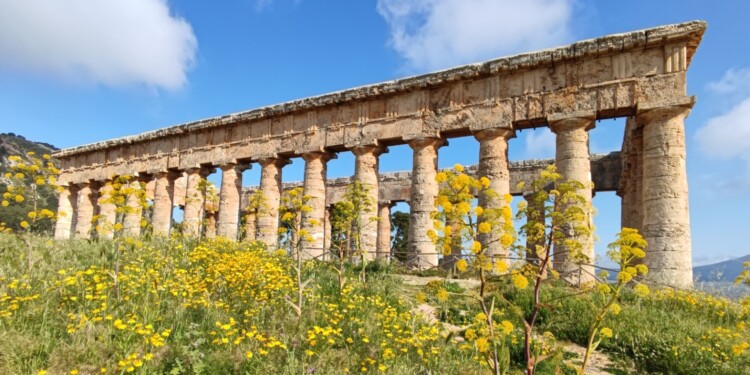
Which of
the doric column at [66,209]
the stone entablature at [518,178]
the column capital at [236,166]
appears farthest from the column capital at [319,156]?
the doric column at [66,209]

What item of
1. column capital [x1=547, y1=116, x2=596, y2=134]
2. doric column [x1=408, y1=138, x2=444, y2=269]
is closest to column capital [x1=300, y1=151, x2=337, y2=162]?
doric column [x1=408, y1=138, x2=444, y2=269]

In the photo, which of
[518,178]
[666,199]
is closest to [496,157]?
[666,199]

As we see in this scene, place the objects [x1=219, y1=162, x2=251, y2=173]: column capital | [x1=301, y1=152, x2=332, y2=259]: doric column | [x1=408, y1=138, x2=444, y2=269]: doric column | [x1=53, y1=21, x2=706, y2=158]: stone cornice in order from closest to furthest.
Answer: [x1=53, y1=21, x2=706, y2=158]: stone cornice, [x1=408, y1=138, x2=444, y2=269]: doric column, [x1=301, y1=152, x2=332, y2=259]: doric column, [x1=219, y1=162, x2=251, y2=173]: column capital

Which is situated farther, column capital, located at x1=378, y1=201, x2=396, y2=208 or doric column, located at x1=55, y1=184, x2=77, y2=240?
doric column, located at x1=55, y1=184, x2=77, y2=240

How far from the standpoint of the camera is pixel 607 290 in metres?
3.67

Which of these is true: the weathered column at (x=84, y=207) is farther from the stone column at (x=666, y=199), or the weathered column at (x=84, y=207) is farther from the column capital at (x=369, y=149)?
the stone column at (x=666, y=199)

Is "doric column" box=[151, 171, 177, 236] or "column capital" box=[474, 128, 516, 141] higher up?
"column capital" box=[474, 128, 516, 141]

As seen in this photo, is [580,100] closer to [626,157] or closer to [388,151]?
[626,157]

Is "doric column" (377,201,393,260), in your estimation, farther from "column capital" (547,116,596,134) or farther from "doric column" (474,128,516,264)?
"column capital" (547,116,596,134)

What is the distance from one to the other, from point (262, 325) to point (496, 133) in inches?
443

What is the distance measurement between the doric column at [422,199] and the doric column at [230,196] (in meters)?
8.90

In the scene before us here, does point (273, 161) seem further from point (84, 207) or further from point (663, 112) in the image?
point (84, 207)

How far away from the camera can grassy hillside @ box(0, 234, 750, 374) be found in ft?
16.9

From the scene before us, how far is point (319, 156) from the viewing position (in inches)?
749
